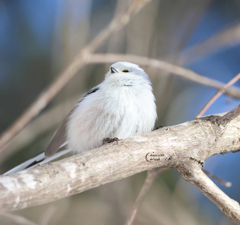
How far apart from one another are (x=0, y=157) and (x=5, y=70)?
62.0 inches

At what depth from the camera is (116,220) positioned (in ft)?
7.66

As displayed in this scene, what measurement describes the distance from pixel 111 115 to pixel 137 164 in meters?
0.42

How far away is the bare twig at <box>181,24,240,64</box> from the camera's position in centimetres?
147

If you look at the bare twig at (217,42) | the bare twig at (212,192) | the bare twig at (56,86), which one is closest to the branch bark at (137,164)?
the bare twig at (212,192)

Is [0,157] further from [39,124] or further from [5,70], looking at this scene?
[5,70]

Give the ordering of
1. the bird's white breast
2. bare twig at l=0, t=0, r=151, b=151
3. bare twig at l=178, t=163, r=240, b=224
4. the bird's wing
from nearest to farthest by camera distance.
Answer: bare twig at l=0, t=0, r=151, b=151 < bare twig at l=178, t=163, r=240, b=224 < the bird's white breast < the bird's wing

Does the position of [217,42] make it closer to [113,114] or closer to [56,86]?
[113,114]

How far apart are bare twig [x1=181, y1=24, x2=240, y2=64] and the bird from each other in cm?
48

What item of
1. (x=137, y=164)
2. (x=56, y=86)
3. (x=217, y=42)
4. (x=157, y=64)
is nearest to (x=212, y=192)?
(x=137, y=164)

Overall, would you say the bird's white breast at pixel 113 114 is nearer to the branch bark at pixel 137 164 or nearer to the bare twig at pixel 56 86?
the branch bark at pixel 137 164

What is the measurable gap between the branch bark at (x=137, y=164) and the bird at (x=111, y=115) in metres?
0.30

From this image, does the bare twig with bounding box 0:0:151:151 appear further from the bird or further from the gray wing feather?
the gray wing feather

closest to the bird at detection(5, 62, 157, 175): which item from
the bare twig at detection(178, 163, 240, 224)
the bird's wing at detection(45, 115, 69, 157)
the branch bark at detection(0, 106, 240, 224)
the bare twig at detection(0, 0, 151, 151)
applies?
the bird's wing at detection(45, 115, 69, 157)

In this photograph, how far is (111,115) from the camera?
1.44 metres
